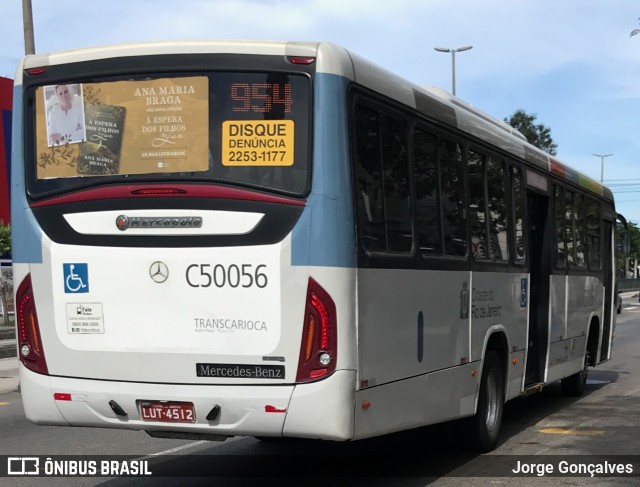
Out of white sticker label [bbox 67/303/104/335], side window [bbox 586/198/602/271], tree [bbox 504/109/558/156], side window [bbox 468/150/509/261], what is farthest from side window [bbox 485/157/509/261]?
tree [bbox 504/109/558/156]

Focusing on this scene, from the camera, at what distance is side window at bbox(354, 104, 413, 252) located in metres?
6.13

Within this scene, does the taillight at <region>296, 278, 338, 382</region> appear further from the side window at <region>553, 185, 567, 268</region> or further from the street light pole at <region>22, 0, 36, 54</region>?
the street light pole at <region>22, 0, 36, 54</region>

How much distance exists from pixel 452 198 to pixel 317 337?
2461mm

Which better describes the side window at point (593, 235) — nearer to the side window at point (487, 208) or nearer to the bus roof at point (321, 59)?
the side window at point (487, 208)

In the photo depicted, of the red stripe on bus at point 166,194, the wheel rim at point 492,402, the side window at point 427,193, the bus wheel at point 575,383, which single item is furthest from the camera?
the bus wheel at point 575,383

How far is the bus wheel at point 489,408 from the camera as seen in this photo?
27.9 ft

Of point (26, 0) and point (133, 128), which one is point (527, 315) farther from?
point (26, 0)

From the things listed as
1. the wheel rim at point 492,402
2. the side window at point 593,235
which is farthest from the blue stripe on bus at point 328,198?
the side window at point 593,235

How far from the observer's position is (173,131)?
240 inches

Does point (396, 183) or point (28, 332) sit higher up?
point (396, 183)

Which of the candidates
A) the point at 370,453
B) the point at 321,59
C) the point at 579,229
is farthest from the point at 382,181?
the point at 579,229

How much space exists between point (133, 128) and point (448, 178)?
278 centimetres

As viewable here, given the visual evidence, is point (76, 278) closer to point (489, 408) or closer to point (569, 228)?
point (489, 408)

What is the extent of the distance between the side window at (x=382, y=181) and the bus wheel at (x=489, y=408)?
94.2 inches
